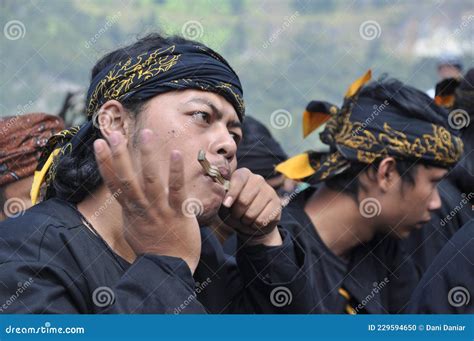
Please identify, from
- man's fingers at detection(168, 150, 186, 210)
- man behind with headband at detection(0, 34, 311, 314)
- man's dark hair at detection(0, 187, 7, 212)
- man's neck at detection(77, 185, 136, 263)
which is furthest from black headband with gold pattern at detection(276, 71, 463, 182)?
man's fingers at detection(168, 150, 186, 210)

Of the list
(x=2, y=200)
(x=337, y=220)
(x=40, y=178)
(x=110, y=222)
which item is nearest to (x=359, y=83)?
(x=337, y=220)

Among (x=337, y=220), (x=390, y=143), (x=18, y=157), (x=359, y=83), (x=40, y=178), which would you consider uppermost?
(x=359, y=83)

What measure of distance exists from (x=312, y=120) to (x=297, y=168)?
0.32m

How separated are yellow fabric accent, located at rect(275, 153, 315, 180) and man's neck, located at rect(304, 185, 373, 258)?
0.13 m

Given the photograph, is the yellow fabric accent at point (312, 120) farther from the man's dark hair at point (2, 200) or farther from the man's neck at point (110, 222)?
the man's neck at point (110, 222)

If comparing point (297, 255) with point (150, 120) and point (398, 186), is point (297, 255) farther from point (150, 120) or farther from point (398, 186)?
point (398, 186)

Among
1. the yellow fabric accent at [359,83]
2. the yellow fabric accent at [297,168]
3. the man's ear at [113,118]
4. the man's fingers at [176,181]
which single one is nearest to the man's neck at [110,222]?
the man's ear at [113,118]

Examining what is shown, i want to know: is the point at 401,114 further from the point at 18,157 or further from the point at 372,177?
the point at 18,157

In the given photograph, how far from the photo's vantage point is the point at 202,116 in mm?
3002

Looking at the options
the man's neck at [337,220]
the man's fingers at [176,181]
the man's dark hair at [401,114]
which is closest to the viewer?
the man's fingers at [176,181]

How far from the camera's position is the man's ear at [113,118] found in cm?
300

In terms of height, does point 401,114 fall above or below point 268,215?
above

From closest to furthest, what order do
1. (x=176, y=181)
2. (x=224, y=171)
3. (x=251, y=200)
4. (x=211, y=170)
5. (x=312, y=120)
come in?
(x=176, y=181) < (x=211, y=170) < (x=224, y=171) < (x=251, y=200) < (x=312, y=120)

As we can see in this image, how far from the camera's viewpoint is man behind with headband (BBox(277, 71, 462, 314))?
4.68 meters
